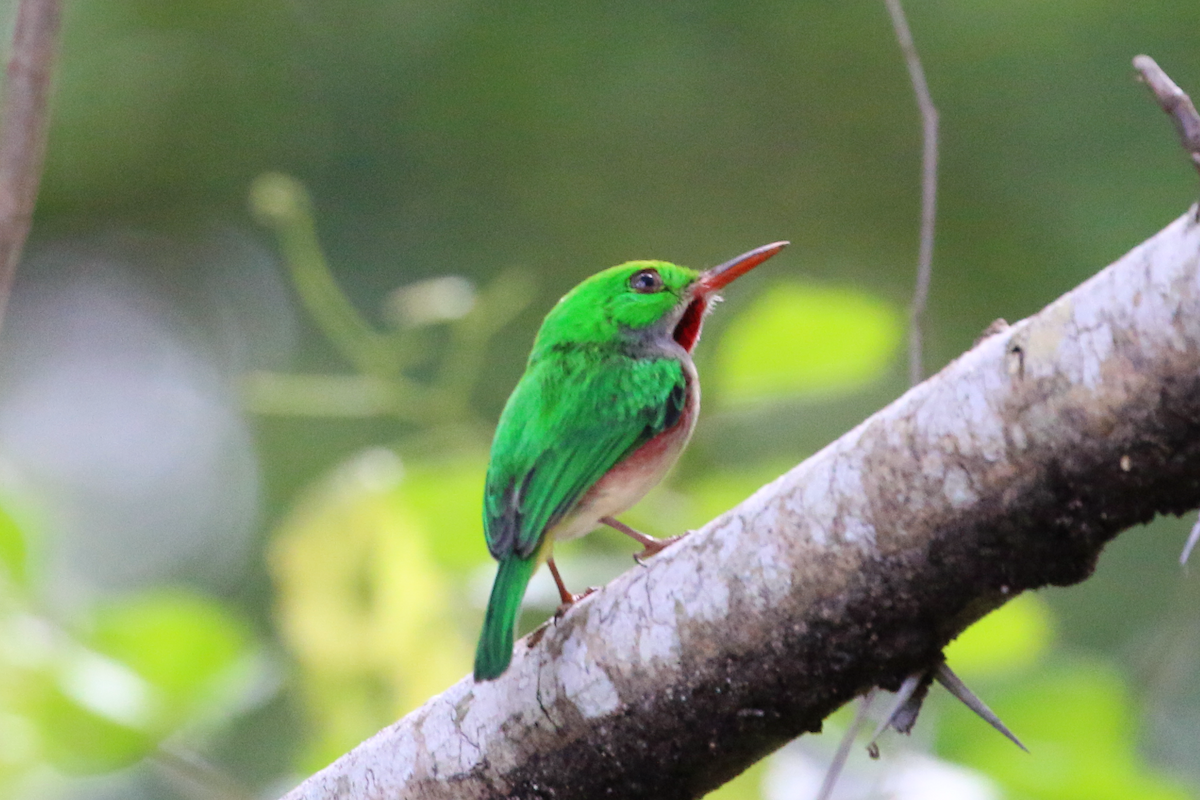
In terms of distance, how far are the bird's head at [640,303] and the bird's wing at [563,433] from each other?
0.21 metres

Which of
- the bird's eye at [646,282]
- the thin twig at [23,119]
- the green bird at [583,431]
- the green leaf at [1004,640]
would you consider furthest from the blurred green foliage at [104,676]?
the green leaf at [1004,640]

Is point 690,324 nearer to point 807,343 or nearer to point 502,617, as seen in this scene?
point 807,343

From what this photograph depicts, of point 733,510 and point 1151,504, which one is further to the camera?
point 733,510

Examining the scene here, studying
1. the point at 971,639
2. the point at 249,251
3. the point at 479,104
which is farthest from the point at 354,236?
the point at 971,639

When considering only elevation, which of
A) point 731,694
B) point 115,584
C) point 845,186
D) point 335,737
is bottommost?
point 731,694

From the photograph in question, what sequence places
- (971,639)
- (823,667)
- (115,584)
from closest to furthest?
(823,667) → (971,639) → (115,584)

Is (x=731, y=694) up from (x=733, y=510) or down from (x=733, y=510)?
down

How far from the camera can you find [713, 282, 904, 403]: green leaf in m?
2.95

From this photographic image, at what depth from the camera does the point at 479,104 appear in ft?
26.8

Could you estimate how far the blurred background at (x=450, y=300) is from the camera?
3.10 meters

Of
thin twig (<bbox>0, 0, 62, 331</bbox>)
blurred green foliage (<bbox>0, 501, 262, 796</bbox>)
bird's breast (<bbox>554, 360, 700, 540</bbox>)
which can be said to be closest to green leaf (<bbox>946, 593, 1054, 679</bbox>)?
bird's breast (<bbox>554, 360, 700, 540</bbox>)

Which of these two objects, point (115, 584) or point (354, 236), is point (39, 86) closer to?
point (354, 236)

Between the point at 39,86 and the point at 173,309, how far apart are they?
825cm

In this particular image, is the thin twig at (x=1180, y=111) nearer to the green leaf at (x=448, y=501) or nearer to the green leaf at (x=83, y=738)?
the green leaf at (x=448, y=501)
